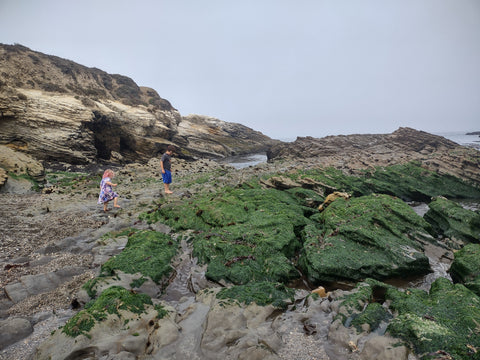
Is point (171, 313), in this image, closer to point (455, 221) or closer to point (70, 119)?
point (455, 221)

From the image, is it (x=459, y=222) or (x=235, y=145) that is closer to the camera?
(x=459, y=222)

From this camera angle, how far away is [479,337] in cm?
409

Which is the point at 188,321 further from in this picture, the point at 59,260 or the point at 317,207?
the point at 317,207

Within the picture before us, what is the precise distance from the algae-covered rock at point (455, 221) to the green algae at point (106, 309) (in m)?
13.7

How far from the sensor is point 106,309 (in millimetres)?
4875

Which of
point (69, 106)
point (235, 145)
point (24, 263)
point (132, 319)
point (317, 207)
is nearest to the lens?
point (132, 319)

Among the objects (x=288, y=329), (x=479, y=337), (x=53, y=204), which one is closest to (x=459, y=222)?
(x=479, y=337)

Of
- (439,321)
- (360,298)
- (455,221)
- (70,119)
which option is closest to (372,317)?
(360,298)

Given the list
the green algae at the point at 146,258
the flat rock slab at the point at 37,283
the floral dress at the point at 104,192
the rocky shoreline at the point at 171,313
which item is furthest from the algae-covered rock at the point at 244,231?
the flat rock slab at the point at 37,283

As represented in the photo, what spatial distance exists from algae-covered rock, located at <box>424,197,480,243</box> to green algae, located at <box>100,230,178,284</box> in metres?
13.1

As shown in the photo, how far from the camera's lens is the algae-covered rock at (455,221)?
1139 centimetres

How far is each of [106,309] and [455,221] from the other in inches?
602

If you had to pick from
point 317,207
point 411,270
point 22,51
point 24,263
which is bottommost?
point 24,263

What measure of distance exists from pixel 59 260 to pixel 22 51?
52781 millimetres
